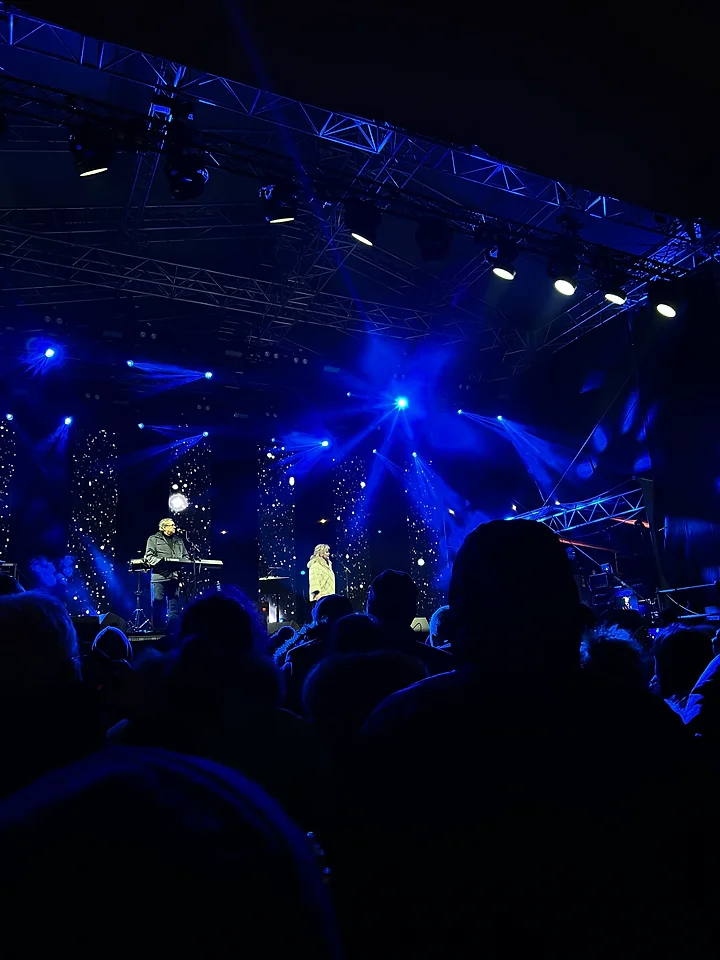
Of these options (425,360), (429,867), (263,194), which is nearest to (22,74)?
(263,194)

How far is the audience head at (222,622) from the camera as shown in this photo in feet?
6.95

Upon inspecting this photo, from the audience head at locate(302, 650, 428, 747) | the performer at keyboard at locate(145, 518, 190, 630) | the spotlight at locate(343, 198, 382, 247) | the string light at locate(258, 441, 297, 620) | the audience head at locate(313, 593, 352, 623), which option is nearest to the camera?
the audience head at locate(302, 650, 428, 747)

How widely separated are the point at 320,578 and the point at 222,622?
35.9 ft

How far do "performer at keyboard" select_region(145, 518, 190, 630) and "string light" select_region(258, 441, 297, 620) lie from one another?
3.90 m

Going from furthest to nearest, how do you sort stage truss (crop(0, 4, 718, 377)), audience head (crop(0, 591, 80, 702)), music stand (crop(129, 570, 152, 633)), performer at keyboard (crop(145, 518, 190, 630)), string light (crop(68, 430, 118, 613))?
string light (crop(68, 430, 118, 613)) < music stand (crop(129, 570, 152, 633)) < performer at keyboard (crop(145, 518, 190, 630)) < stage truss (crop(0, 4, 718, 377)) < audience head (crop(0, 591, 80, 702))

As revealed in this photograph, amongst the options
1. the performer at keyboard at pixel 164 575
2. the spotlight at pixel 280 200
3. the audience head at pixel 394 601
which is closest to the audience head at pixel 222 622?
the audience head at pixel 394 601

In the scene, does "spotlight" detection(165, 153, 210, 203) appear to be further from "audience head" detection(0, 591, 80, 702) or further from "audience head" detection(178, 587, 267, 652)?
"audience head" detection(0, 591, 80, 702)

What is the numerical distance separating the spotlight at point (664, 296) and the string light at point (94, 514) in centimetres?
931

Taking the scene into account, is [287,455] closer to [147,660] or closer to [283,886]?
[147,660]

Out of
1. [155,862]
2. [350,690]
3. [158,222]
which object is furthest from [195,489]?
[155,862]

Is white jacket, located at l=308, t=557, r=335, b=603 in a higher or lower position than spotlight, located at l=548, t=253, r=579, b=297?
lower

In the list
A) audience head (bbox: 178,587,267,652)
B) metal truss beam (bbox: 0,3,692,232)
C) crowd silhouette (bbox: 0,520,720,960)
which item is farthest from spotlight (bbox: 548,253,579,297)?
crowd silhouette (bbox: 0,520,720,960)

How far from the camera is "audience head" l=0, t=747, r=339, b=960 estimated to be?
34 cm

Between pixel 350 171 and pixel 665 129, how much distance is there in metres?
6.05
